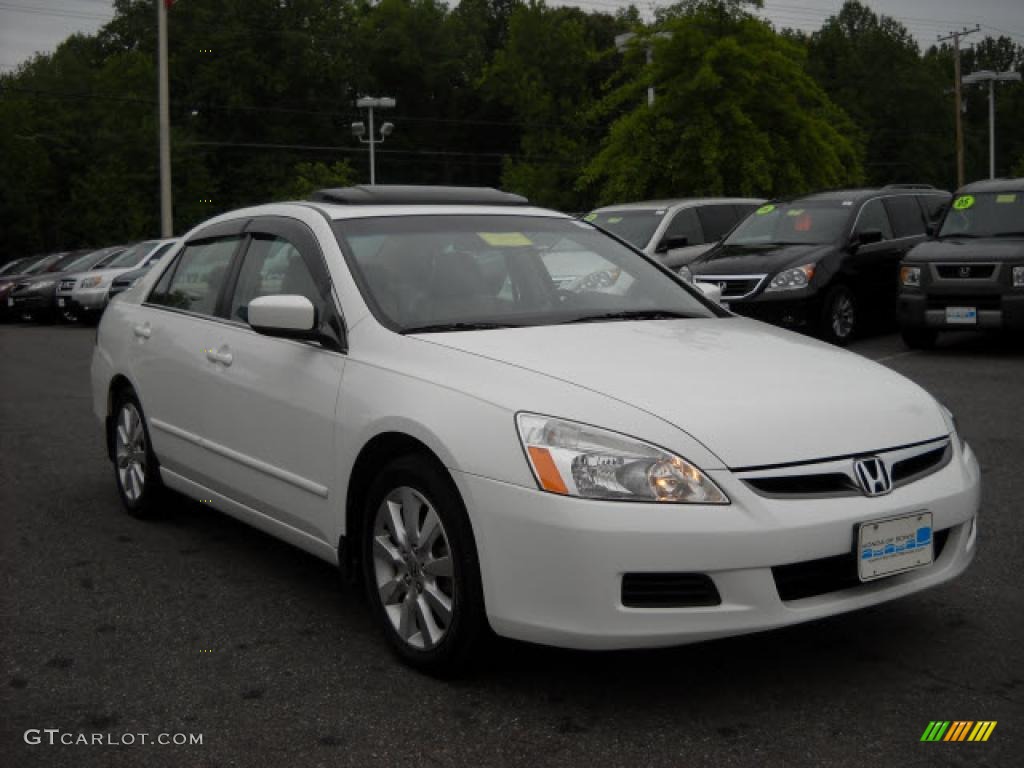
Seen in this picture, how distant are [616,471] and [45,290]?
25114 millimetres

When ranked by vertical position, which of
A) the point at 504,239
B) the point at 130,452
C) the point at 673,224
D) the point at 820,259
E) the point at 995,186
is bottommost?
the point at 130,452

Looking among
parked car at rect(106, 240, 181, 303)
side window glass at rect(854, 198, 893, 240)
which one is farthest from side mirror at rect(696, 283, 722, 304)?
parked car at rect(106, 240, 181, 303)

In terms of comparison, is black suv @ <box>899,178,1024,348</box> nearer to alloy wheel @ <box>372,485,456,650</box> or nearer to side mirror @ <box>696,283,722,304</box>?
side mirror @ <box>696,283,722,304</box>

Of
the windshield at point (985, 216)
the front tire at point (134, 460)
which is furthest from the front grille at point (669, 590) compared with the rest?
the windshield at point (985, 216)

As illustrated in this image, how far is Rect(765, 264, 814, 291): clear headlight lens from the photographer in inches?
541

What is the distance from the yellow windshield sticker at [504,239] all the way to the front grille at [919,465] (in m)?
1.91

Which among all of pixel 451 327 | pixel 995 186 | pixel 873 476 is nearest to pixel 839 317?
pixel 995 186

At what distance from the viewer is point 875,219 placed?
1511 centimetres

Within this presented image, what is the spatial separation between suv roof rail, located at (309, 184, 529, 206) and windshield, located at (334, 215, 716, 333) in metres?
0.22

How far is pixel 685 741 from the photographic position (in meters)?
3.52

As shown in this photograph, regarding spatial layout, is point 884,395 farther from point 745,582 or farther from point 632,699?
point 632,699

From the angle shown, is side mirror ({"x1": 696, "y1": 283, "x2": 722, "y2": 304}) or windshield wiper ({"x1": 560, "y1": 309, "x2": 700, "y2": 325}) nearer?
windshield wiper ({"x1": 560, "y1": 309, "x2": 700, "y2": 325})

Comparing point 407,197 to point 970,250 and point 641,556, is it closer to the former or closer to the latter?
point 641,556

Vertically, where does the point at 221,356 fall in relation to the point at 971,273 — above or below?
below
